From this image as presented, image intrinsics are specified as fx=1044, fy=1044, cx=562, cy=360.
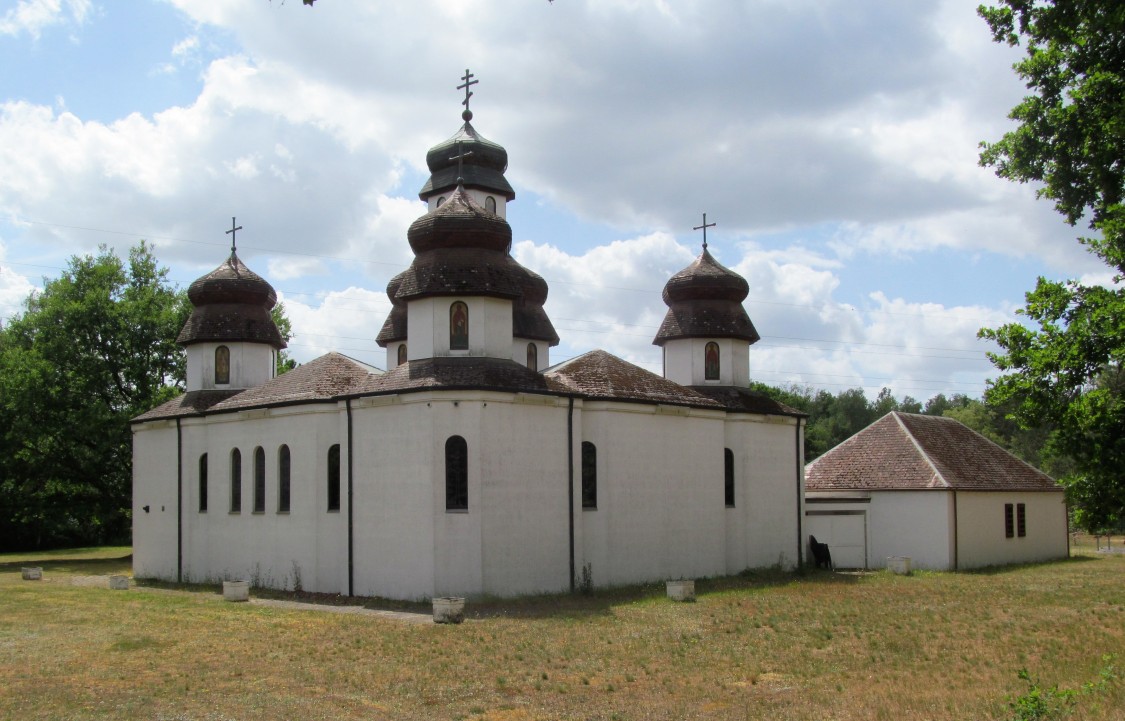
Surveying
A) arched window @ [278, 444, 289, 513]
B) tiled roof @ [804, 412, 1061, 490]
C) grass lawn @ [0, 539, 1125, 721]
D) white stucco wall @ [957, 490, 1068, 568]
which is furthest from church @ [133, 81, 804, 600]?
white stucco wall @ [957, 490, 1068, 568]

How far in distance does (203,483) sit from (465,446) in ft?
34.9

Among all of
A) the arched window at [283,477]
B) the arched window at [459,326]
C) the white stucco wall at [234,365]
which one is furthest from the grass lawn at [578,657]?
the white stucco wall at [234,365]

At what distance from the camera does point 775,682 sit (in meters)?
14.1

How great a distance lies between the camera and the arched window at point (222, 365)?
31.3 m

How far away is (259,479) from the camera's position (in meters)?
27.3

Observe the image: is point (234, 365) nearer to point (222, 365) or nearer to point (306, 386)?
point (222, 365)

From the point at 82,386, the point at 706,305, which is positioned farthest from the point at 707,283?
the point at 82,386

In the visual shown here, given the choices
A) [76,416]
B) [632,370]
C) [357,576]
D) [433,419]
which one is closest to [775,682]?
[433,419]

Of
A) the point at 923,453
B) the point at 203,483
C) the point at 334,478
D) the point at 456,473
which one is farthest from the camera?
the point at 923,453

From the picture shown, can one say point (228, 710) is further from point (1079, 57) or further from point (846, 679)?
point (1079, 57)

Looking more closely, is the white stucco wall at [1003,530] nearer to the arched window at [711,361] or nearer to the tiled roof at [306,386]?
the arched window at [711,361]

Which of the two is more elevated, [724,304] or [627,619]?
[724,304]

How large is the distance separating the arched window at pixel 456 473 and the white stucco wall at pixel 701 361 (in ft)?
36.3

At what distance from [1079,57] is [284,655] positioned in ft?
51.5
